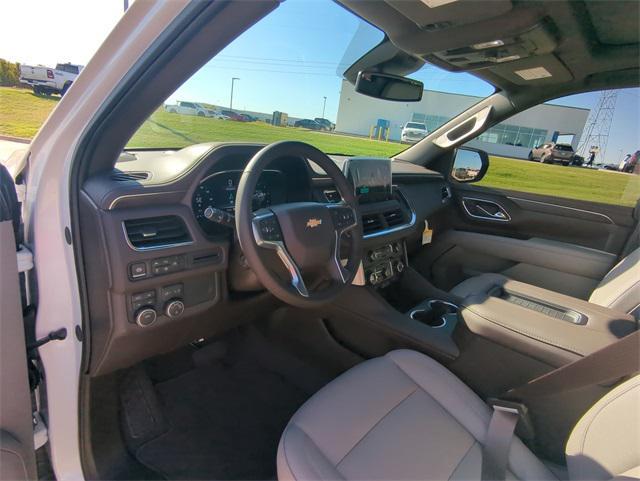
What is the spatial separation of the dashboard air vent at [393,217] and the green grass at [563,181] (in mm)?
1082

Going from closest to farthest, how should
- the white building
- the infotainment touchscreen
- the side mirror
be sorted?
the infotainment touchscreen, the white building, the side mirror

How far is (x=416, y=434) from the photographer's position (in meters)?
1.21

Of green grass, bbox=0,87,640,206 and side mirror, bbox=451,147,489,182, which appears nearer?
green grass, bbox=0,87,640,206

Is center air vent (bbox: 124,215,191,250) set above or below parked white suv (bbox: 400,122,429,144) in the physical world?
below

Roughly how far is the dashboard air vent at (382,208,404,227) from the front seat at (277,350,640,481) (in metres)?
1.00

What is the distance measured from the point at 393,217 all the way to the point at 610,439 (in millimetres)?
1504

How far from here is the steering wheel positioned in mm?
1183

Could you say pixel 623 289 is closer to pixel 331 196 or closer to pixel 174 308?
pixel 331 196

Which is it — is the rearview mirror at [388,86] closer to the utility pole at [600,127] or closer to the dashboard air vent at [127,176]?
the utility pole at [600,127]

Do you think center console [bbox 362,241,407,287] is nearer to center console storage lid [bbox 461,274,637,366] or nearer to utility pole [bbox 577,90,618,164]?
center console storage lid [bbox 461,274,637,366]

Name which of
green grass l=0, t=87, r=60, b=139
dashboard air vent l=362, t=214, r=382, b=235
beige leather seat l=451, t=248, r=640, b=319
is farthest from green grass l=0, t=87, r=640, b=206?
beige leather seat l=451, t=248, r=640, b=319

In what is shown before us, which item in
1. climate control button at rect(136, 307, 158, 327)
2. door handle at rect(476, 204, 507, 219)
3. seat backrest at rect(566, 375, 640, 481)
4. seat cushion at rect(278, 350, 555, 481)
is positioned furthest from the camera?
door handle at rect(476, 204, 507, 219)

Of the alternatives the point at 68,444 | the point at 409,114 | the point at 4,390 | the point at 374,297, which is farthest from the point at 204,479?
the point at 409,114

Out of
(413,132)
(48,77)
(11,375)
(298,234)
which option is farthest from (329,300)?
(413,132)
